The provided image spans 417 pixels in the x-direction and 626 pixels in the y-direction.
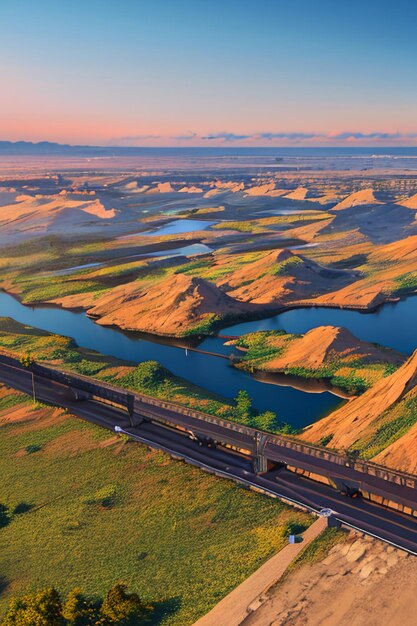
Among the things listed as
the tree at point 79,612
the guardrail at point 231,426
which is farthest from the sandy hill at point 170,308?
the tree at point 79,612

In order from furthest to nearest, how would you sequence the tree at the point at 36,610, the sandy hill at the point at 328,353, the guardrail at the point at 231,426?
the sandy hill at the point at 328,353, the guardrail at the point at 231,426, the tree at the point at 36,610

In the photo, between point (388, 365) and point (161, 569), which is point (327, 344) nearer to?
point (388, 365)

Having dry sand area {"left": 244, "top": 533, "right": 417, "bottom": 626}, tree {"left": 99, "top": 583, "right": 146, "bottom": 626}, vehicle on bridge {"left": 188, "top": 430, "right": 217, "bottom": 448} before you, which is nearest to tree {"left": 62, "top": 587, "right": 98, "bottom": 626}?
tree {"left": 99, "top": 583, "right": 146, "bottom": 626}

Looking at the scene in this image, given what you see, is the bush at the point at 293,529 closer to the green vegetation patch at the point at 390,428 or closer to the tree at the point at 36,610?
the green vegetation patch at the point at 390,428

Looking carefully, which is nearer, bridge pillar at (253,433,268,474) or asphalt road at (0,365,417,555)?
asphalt road at (0,365,417,555)

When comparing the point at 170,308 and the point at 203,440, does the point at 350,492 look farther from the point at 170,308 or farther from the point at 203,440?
the point at 170,308

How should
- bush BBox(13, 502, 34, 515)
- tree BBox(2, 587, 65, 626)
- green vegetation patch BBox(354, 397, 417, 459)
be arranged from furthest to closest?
green vegetation patch BBox(354, 397, 417, 459) → bush BBox(13, 502, 34, 515) → tree BBox(2, 587, 65, 626)

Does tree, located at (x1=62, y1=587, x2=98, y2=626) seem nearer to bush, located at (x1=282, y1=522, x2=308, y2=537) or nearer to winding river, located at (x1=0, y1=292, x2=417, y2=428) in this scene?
bush, located at (x1=282, y1=522, x2=308, y2=537)
